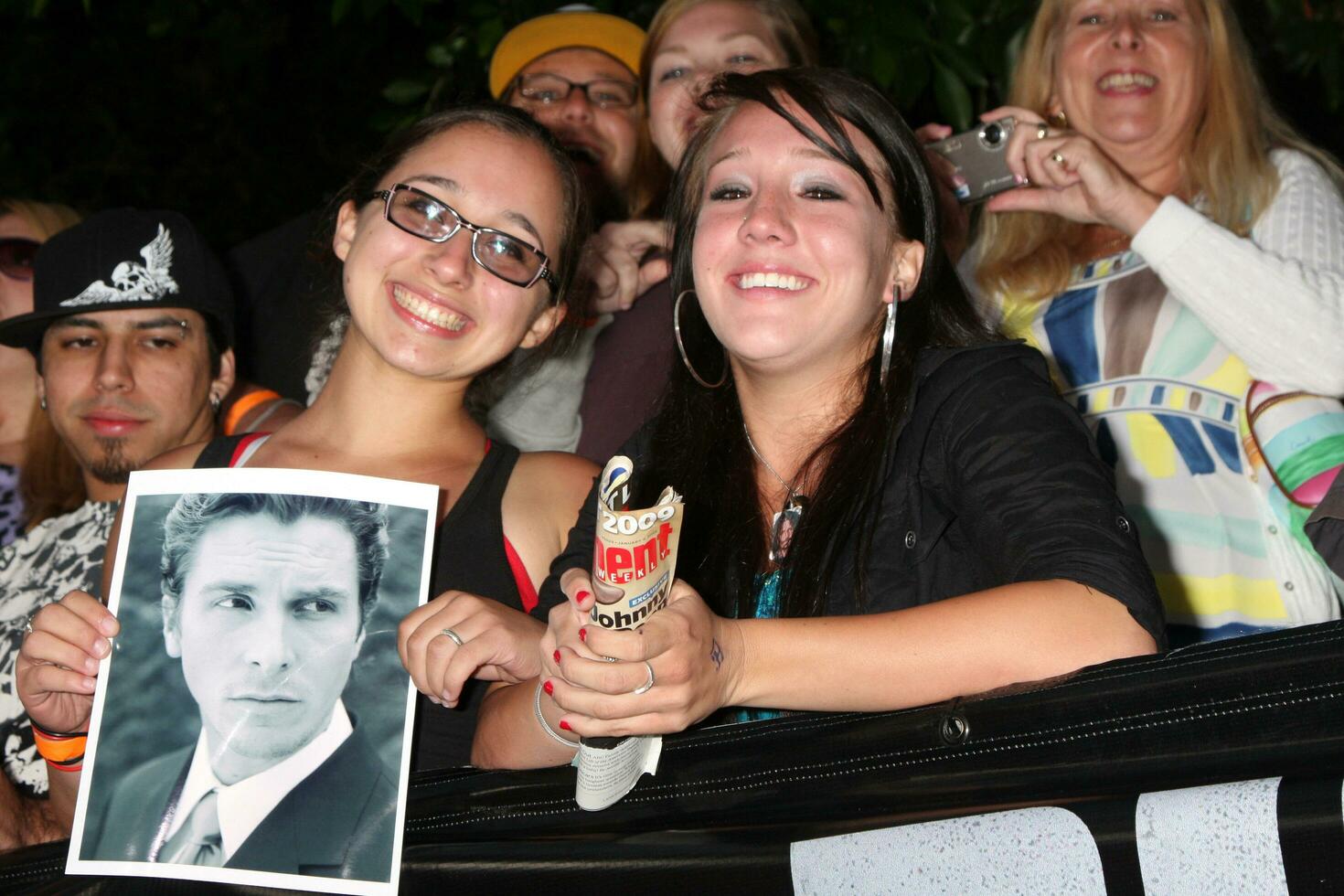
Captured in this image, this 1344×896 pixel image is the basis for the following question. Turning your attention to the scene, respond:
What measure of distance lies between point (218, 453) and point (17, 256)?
1701 millimetres

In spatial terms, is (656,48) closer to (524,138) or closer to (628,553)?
(524,138)

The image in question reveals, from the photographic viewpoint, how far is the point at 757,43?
3.27m

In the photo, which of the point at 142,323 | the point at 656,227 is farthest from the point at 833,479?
the point at 142,323

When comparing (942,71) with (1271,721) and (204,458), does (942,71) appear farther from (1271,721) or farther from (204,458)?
(1271,721)

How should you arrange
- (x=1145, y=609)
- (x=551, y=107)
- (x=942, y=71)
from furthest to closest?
(x=942, y=71)
(x=551, y=107)
(x=1145, y=609)

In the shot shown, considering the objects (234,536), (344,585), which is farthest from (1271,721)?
(234,536)

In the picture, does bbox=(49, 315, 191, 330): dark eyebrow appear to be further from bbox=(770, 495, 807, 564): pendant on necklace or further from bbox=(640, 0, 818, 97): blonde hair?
bbox=(770, 495, 807, 564): pendant on necklace

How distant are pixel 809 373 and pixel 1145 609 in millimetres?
698

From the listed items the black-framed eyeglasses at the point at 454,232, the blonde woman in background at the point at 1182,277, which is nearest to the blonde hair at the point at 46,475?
the black-framed eyeglasses at the point at 454,232

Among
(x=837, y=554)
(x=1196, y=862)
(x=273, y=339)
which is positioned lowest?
(x=1196, y=862)

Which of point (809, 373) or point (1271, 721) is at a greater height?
point (809, 373)

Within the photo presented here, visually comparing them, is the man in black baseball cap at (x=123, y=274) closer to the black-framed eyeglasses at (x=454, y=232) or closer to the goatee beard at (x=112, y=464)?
the goatee beard at (x=112, y=464)

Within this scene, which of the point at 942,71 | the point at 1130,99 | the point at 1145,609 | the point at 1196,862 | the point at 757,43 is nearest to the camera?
the point at 1196,862

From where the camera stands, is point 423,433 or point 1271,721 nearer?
point 1271,721
